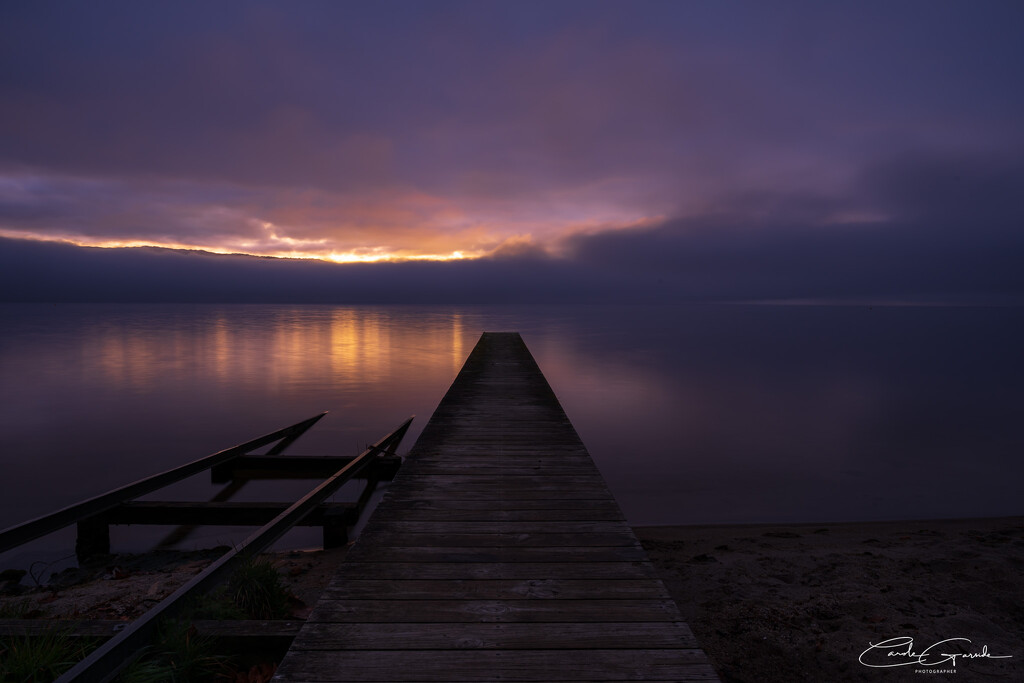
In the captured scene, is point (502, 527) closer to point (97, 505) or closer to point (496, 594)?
point (496, 594)

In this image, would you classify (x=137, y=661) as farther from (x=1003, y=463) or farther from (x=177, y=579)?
(x=1003, y=463)

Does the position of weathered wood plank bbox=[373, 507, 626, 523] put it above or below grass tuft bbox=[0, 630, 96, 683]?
above

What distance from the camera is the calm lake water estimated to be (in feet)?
29.5

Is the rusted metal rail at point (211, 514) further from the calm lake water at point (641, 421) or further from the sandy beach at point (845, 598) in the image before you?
the sandy beach at point (845, 598)

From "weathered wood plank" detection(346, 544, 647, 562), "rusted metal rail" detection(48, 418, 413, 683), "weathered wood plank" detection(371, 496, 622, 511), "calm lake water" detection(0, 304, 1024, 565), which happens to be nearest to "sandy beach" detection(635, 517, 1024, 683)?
"weathered wood plank" detection(346, 544, 647, 562)

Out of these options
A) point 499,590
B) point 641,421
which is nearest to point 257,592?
point 499,590

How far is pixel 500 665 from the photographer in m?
2.54

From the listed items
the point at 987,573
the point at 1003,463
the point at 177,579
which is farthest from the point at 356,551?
the point at 1003,463

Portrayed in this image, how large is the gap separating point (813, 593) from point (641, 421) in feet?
32.4

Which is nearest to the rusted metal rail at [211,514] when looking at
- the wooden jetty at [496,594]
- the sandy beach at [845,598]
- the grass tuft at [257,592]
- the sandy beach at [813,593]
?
the grass tuft at [257,592]

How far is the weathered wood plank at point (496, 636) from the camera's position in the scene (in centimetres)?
269

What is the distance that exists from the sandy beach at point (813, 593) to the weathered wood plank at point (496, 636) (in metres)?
1.33

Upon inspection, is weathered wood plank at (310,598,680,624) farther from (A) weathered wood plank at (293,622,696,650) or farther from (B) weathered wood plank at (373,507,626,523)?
(B) weathered wood plank at (373,507,626,523)

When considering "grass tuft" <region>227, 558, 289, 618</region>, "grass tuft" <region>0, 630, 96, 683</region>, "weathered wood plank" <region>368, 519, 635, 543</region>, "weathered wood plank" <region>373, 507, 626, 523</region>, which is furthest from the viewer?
"weathered wood plank" <region>373, 507, 626, 523</region>
